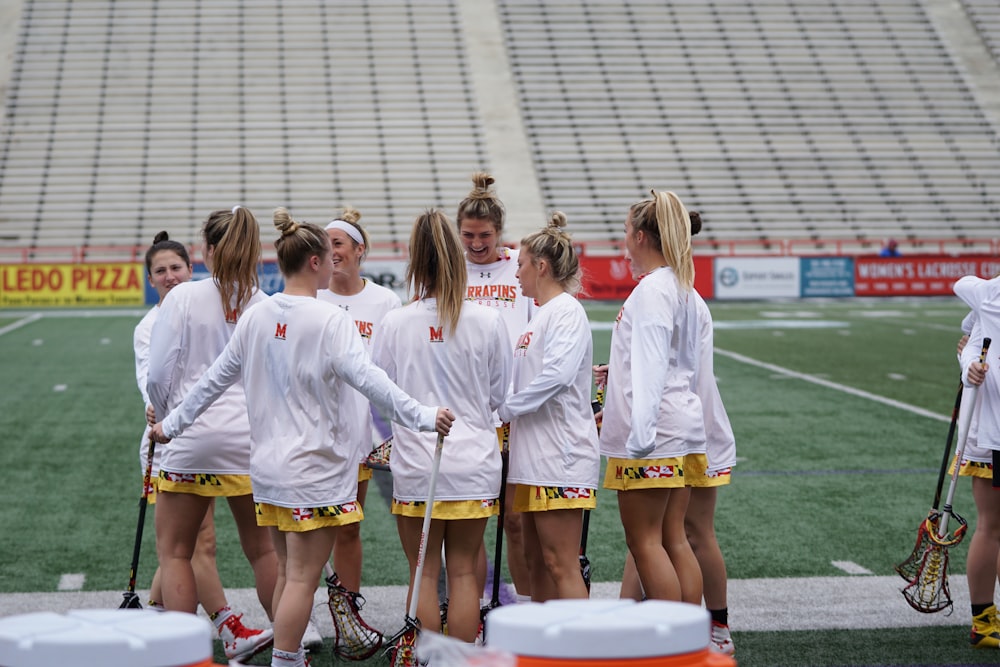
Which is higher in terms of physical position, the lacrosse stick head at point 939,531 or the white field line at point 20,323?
the white field line at point 20,323

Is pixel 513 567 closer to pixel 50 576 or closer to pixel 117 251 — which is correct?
pixel 50 576

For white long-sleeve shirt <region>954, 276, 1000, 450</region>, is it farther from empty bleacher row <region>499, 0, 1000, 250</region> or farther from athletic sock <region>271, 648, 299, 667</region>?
empty bleacher row <region>499, 0, 1000, 250</region>

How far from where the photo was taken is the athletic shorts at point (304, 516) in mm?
4051

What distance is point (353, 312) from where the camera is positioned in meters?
5.23

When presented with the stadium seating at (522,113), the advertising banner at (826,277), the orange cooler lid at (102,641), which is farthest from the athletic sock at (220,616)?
the stadium seating at (522,113)

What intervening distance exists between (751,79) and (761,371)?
24.9m

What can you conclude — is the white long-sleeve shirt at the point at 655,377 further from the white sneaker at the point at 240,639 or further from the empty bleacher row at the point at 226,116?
the empty bleacher row at the point at 226,116

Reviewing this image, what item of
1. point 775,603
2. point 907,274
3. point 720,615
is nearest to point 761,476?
point 775,603

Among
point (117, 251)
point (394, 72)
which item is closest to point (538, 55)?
point (394, 72)

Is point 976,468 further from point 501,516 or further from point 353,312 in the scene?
point 353,312

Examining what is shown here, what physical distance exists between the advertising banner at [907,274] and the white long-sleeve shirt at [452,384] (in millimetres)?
24679

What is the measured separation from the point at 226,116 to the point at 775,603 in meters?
31.5

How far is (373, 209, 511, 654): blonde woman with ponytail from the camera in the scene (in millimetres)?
4203

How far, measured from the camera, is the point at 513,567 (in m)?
5.08
